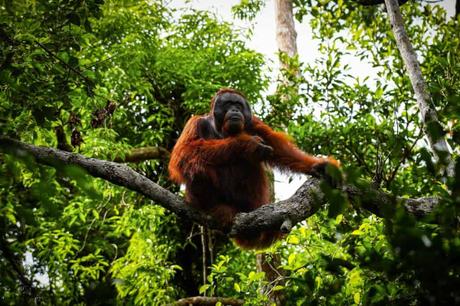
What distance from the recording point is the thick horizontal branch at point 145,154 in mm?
7285

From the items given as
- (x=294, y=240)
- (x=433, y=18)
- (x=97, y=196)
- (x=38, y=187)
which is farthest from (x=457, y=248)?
(x=433, y=18)

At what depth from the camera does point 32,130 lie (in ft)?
12.0

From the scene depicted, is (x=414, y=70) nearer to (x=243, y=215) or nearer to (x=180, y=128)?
(x=243, y=215)

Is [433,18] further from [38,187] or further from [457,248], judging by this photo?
[38,187]

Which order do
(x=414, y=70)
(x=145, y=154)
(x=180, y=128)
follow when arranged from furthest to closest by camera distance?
1. (x=180, y=128)
2. (x=145, y=154)
3. (x=414, y=70)

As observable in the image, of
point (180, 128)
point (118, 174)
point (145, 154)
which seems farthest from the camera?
point (180, 128)

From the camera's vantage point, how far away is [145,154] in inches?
293

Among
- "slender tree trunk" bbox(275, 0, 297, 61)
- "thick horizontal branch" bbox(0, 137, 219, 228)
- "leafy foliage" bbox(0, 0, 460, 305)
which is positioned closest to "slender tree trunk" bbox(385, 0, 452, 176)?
"leafy foliage" bbox(0, 0, 460, 305)

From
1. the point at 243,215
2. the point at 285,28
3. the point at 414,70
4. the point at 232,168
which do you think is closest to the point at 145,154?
the point at 232,168

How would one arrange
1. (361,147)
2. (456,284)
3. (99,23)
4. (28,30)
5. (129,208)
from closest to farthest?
(456,284), (28,30), (361,147), (129,208), (99,23)

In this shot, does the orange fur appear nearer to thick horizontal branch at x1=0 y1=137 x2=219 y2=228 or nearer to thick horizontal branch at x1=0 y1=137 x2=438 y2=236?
thick horizontal branch at x1=0 y1=137 x2=438 y2=236

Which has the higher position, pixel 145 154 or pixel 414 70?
pixel 145 154

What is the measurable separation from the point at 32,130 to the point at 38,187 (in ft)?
8.61

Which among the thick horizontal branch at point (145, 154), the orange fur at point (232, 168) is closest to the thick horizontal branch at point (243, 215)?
the orange fur at point (232, 168)
